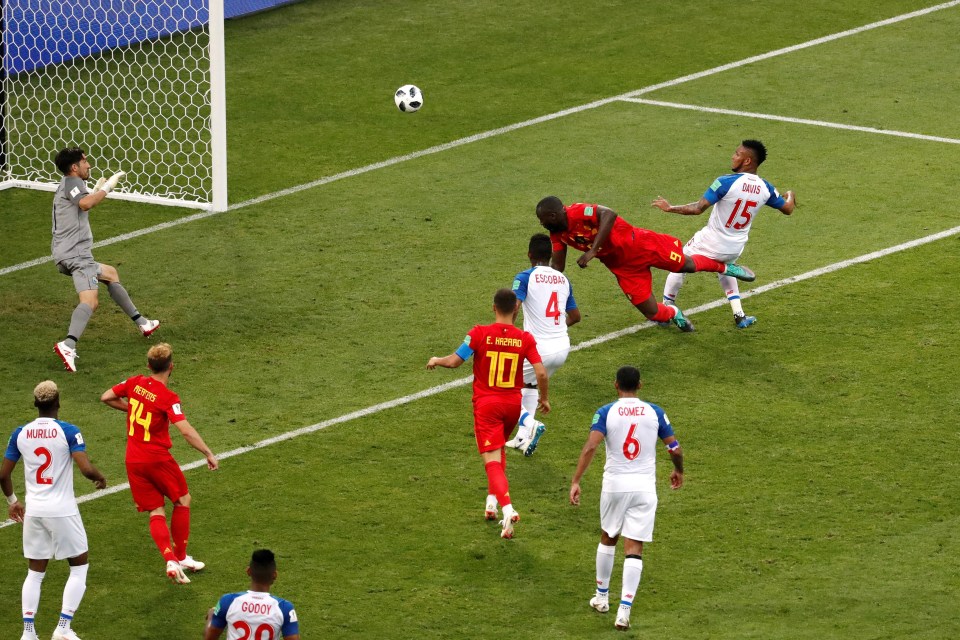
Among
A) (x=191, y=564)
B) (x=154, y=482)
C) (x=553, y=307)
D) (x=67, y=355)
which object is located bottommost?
(x=191, y=564)

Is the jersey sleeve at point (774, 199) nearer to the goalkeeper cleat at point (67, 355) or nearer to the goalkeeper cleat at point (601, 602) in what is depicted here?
the goalkeeper cleat at point (601, 602)

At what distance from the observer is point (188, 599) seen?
34.2 ft

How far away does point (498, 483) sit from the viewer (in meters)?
11.0

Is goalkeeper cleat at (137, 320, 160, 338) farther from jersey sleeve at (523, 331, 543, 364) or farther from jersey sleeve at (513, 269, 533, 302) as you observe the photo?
jersey sleeve at (523, 331, 543, 364)

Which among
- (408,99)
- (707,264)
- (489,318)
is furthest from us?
(408,99)

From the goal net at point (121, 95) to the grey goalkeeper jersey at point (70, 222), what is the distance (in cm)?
387

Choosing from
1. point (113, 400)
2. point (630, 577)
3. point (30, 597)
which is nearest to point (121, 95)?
point (113, 400)

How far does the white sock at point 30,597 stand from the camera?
9.70m

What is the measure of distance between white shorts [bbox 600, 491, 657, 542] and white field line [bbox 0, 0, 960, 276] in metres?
8.82

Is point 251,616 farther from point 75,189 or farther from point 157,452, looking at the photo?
point 75,189

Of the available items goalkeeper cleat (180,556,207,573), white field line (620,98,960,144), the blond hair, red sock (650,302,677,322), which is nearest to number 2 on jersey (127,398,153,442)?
the blond hair

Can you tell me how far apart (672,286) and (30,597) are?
7.30 m

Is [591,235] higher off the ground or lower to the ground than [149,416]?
higher

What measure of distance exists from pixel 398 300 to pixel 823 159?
635 cm
